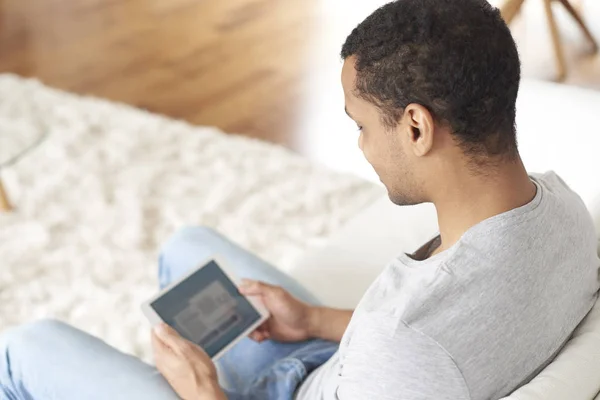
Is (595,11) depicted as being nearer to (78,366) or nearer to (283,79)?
(283,79)

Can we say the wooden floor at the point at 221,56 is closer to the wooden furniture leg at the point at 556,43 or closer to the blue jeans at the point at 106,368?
the wooden furniture leg at the point at 556,43

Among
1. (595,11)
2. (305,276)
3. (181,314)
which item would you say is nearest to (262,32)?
(595,11)

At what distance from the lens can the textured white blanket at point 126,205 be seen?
81.1 inches

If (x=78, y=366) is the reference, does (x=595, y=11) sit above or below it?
below

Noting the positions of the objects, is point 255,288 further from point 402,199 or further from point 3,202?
point 3,202

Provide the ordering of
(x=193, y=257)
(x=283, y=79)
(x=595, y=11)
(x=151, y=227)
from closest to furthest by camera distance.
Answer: (x=193, y=257) → (x=151, y=227) → (x=283, y=79) → (x=595, y=11)

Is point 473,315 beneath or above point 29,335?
beneath

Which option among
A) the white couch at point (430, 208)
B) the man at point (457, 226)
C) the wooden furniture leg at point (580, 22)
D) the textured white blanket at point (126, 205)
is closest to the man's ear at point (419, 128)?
the man at point (457, 226)

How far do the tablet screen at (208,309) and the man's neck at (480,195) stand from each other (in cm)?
51

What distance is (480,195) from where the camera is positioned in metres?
0.90

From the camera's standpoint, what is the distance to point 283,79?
10.6 feet

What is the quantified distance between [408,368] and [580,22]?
9.11 ft

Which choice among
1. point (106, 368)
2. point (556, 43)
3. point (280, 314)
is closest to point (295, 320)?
point (280, 314)

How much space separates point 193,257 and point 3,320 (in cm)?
75
